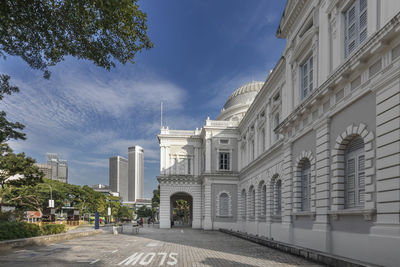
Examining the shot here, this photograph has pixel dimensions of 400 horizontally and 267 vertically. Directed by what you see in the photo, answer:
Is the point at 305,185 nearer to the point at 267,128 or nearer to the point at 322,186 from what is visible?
the point at 322,186

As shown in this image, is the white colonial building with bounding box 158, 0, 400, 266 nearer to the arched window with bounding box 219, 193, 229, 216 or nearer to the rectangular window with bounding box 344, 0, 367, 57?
the rectangular window with bounding box 344, 0, 367, 57

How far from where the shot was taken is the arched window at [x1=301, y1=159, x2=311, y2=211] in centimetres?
1656

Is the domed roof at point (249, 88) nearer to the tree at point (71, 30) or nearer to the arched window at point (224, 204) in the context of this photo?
the arched window at point (224, 204)

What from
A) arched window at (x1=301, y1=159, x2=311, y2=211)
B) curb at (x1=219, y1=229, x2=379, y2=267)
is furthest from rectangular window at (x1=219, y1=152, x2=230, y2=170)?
arched window at (x1=301, y1=159, x2=311, y2=211)

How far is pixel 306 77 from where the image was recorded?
1756 cm

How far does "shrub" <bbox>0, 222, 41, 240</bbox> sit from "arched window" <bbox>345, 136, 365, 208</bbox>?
15610 millimetres

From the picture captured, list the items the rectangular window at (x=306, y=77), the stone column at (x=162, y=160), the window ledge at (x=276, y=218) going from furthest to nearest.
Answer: the stone column at (x=162, y=160), the window ledge at (x=276, y=218), the rectangular window at (x=306, y=77)

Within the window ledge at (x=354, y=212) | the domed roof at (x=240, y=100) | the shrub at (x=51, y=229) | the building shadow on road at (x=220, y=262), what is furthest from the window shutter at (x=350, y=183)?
the domed roof at (x=240, y=100)

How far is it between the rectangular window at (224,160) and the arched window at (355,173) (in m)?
29.7

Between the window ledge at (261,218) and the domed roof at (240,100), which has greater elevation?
the domed roof at (240,100)

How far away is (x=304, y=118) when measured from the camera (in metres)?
16.7

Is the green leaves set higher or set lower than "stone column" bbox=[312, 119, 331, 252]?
higher

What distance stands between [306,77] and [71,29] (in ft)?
39.0

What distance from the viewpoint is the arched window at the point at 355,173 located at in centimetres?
1195
